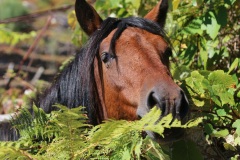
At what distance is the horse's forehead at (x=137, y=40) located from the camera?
8.88ft

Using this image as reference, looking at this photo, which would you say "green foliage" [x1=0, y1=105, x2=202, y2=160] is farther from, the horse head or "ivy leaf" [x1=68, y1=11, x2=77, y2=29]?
"ivy leaf" [x1=68, y1=11, x2=77, y2=29]

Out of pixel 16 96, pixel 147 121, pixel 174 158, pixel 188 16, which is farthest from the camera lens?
pixel 16 96

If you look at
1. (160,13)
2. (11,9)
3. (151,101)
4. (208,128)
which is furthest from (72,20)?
(11,9)

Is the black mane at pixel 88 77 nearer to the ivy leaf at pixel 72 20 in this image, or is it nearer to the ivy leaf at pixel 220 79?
the ivy leaf at pixel 220 79

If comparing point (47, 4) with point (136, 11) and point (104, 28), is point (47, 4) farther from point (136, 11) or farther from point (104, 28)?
point (104, 28)

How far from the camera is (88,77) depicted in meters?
2.80

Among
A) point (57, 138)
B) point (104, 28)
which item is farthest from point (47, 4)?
point (57, 138)

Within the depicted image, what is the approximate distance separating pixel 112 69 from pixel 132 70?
0.54 feet

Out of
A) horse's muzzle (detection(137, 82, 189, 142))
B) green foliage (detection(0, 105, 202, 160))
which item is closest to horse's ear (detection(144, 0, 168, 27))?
horse's muzzle (detection(137, 82, 189, 142))

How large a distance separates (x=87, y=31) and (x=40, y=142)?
109 centimetres

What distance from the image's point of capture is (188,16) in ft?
11.1

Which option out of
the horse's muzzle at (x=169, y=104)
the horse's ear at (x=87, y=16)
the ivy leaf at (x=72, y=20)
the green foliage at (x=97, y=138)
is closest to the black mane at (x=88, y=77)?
the horse's ear at (x=87, y=16)

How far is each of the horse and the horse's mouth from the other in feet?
0.53

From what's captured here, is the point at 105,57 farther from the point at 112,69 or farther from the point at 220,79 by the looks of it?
the point at 220,79
